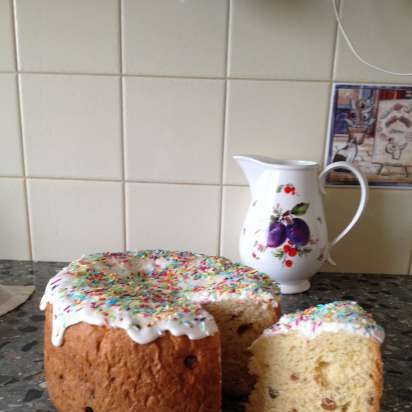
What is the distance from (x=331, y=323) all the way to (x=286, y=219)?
32cm

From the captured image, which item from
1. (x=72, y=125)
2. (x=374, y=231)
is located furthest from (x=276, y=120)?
(x=72, y=125)

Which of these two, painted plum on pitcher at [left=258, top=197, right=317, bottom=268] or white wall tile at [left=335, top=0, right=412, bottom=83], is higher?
white wall tile at [left=335, top=0, right=412, bottom=83]

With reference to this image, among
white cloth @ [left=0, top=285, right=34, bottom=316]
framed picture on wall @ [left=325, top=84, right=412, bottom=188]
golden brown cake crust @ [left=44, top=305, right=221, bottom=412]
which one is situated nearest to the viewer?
golden brown cake crust @ [left=44, top=305, right=221, bottom=412]

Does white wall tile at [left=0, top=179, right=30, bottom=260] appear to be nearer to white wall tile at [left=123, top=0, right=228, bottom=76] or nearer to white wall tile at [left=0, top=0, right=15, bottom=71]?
Result: white wall tile at [left=0, top=0, right=15, bottom=71]

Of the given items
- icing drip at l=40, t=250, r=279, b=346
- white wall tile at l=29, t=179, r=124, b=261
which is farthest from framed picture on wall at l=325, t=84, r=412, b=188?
white wall tile at l=29, t=179, r=124, b=261

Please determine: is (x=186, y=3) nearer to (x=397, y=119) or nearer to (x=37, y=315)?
(x=397, y=119)

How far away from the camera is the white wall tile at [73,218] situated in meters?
0.95

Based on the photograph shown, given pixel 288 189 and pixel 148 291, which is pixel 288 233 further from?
pixel 148 291

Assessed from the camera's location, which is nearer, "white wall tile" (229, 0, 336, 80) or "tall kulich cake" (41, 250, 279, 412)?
"tall kulich cake" (41, 250, 279, 412)

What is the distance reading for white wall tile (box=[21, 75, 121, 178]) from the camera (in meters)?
0.89

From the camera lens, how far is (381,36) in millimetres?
846

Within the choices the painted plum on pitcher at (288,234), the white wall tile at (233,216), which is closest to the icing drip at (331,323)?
the painted plum on pitcher at (288,234)

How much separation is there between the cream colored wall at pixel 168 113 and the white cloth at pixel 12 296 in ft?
0.50

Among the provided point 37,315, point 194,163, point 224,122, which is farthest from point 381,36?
point 37,315
